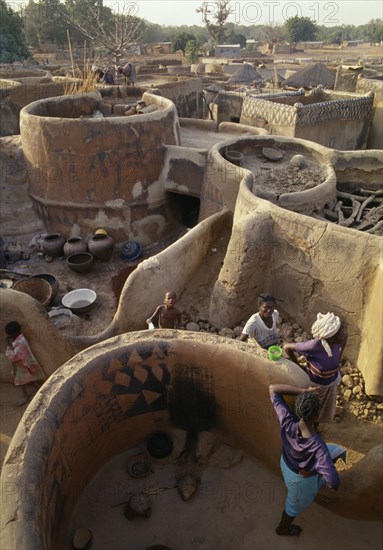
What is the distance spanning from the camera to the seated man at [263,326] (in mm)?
4559

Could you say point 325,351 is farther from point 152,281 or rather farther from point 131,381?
point 152,281

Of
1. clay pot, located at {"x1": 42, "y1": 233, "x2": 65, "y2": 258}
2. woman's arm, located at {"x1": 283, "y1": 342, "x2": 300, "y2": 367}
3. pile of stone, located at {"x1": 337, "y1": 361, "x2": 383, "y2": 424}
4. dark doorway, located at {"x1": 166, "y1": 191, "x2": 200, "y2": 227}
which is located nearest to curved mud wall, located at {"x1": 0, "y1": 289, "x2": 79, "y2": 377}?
woman's arm, located at {"x1": 283, "y1": 342, "x2": 300, "y2": 367}

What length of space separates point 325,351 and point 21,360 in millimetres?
3782

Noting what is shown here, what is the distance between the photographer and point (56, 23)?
3322 centimetres

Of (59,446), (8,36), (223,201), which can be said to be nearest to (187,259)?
(223,201)

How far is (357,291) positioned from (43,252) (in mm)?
7195

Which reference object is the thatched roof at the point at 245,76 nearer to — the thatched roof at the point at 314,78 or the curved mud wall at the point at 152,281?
the thatched roof at the point at 314,78

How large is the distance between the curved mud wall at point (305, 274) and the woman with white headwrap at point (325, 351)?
849 millimetres

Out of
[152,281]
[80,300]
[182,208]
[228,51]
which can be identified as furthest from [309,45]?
[152,281]

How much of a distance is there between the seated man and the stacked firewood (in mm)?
2273

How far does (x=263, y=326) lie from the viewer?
463cm

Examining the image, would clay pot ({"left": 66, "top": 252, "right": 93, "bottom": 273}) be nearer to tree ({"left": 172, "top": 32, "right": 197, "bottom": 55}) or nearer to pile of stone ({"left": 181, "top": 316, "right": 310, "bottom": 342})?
pile of stone ({"left": 181, "top": 316, "right": 310, "bottom": 342})

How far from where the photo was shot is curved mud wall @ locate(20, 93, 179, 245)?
8.73m

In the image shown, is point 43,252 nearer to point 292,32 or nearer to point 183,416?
point 183,416
